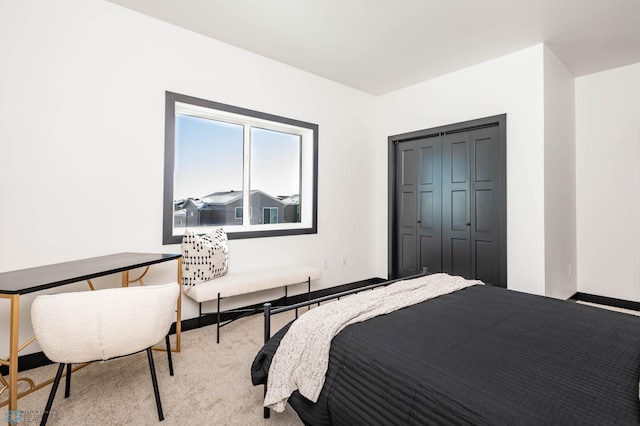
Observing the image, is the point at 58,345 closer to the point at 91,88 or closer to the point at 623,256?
the point at 91,88

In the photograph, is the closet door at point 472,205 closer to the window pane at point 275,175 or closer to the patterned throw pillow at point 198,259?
the window pane at point 275,175

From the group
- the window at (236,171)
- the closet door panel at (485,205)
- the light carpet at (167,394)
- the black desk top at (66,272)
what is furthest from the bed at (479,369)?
the window at (236,171)

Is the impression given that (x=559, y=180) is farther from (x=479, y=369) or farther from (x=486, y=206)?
(x=479, y=369)

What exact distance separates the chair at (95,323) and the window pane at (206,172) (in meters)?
1.51

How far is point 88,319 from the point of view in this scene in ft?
5.04

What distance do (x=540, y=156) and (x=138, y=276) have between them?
12.4 feet

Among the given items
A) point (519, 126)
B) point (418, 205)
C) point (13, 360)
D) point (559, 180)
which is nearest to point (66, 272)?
point (13, 360)

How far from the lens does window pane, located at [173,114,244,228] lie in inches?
122

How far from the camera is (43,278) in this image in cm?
168

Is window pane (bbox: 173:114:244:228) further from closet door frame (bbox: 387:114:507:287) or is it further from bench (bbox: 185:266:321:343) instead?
closet door frame (bbox: 387:114:507:287)

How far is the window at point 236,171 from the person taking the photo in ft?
9.96

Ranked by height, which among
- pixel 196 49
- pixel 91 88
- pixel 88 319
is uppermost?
pixel 196 49

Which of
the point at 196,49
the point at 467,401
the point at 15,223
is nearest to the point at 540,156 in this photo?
the point at 467,401

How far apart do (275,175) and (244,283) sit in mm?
1381
